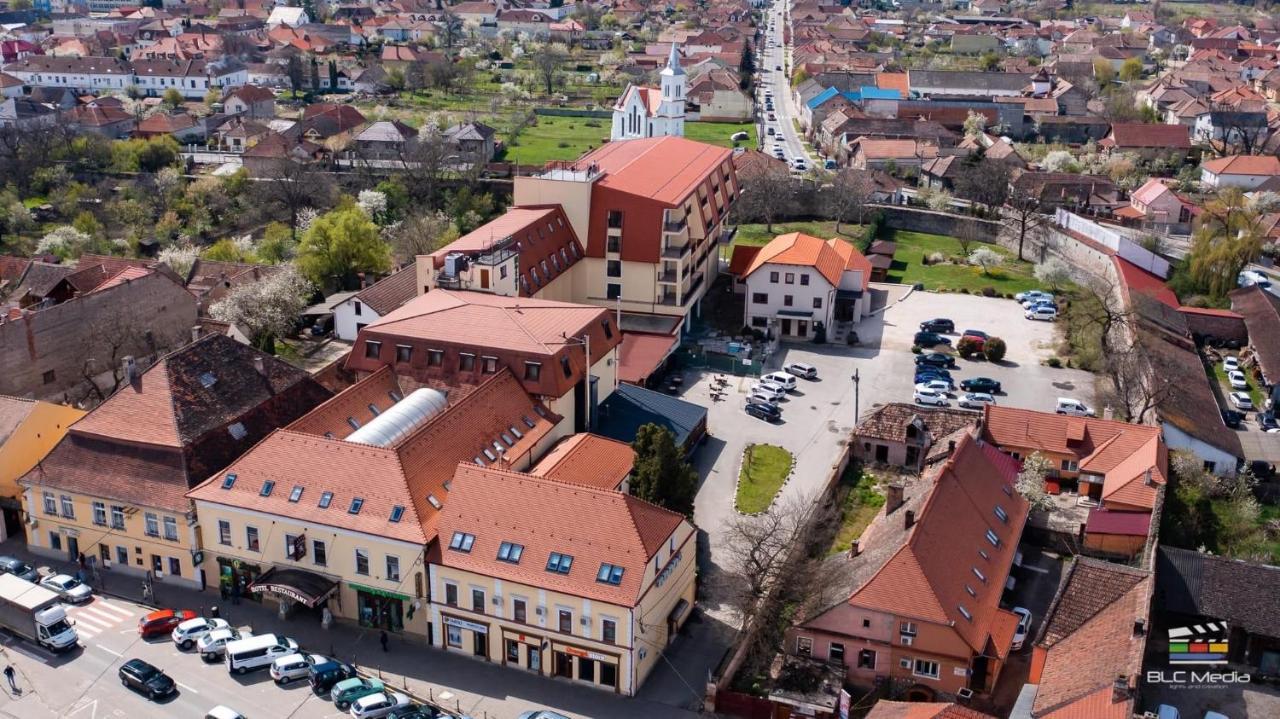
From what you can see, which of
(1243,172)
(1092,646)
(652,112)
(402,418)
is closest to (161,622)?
(402,418)

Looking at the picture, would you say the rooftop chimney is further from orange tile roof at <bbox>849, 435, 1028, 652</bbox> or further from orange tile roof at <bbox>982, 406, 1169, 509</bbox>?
orange tile roof at <bbox>982, 406, 1169, 509</bbox>

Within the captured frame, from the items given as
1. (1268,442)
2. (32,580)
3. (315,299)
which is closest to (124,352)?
(315,299)

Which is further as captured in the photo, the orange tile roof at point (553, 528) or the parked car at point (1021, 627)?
the parked car at point (1021, 627)

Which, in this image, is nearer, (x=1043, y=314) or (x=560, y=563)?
(x=560, y=563)

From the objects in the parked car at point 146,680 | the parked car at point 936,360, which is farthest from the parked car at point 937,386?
the parked car at point 146,680

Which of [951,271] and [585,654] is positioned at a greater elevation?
[585,654]

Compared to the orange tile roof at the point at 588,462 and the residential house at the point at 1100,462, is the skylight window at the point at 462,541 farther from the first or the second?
the residential house at the point at 1100,462

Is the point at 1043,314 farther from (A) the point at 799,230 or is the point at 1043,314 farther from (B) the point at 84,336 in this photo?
(B) the point at 84,336
